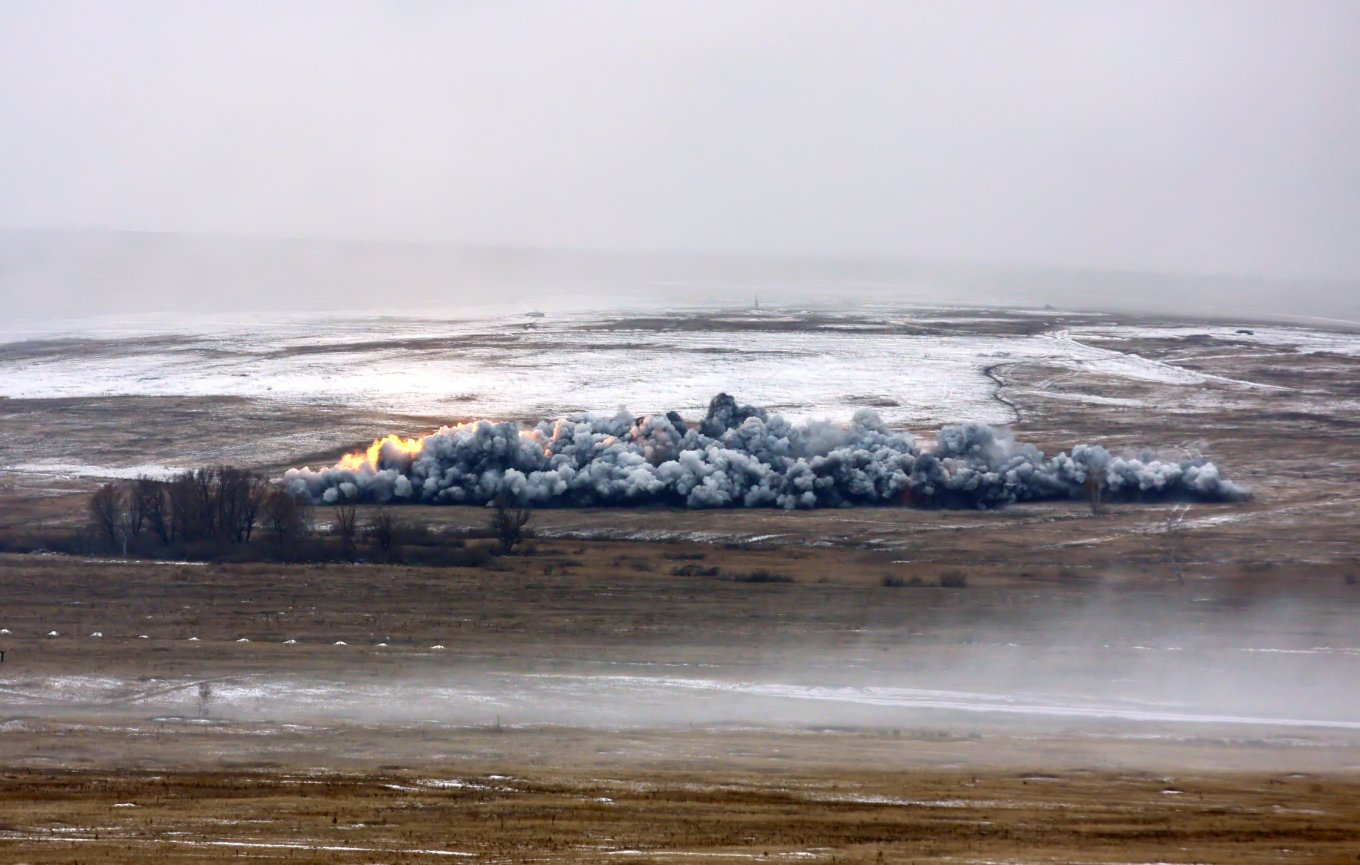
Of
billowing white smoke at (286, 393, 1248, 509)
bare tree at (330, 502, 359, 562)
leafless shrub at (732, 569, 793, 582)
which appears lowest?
leafless shrub at (732, 569, 793, 582)

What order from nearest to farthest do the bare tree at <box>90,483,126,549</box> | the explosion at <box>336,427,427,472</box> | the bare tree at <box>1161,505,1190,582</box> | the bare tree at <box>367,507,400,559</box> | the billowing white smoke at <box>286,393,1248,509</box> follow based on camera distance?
the bare tree at <box>1161,505,1190,582</box> → the bare tree at <box>367,507,400,559</box> → the bare tree at <box>90,483,126,549</box> → the billowing white smoke at <box>286,393,1248,509</box> → the explosion at <box>336,427,427,472</box>

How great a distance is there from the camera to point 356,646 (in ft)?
123

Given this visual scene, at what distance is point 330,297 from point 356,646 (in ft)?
536

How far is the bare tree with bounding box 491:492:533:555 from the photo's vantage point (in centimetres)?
5034

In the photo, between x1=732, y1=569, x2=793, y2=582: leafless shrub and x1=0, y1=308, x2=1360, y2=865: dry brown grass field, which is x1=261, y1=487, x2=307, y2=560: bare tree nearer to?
x1=0, y1=308, x2=1360, y2=865: dry brown grass field

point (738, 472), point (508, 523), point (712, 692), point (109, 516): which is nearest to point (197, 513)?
point (109, 516)

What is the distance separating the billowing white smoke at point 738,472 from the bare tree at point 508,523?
321 cm

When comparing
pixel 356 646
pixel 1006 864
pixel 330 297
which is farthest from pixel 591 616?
pixel 330 297

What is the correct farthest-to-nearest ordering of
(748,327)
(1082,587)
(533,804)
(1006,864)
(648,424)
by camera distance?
(748,327), (648,424), (1082,587), (533,804), (1006,864)

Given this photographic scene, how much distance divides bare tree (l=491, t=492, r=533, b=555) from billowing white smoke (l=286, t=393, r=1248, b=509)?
3.21m

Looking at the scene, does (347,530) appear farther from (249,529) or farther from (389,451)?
(389,451)

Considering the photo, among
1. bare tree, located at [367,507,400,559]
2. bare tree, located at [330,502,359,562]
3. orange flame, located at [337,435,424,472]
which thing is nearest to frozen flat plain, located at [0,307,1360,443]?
orange flame, located at [337,435,424,472]

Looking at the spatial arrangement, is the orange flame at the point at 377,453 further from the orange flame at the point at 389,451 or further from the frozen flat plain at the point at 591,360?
the frozen flat plain at the point at 591,360

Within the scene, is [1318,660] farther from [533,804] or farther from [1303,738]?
[533,804]
